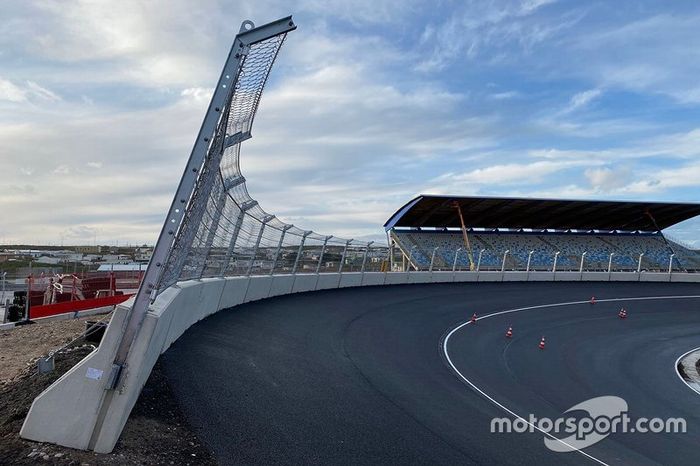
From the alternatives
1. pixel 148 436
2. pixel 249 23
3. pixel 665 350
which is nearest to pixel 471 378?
pixel 148 436

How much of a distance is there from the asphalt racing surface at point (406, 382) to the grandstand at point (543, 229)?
92.9 ft

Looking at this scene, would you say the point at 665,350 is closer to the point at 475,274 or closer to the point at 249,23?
the point at 249,23

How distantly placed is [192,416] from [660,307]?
2174 centimetres

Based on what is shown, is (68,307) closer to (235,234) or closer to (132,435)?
(235,234)

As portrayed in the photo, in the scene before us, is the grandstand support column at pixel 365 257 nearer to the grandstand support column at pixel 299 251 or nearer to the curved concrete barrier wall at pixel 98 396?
the grandstand support column at pixel 299 251

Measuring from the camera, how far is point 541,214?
49.8 meters

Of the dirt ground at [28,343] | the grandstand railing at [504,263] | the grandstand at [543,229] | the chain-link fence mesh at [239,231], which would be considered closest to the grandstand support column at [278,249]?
the chain-link fence mesh at [239,231]

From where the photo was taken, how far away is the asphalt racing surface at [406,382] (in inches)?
221

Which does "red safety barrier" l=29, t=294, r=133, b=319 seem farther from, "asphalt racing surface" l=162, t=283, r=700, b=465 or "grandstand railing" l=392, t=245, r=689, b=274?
"grandstand railing" l=392, t=245, r=689, b=274

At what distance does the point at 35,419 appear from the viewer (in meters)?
4.48

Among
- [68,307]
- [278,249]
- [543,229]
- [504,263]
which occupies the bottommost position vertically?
[68,307]

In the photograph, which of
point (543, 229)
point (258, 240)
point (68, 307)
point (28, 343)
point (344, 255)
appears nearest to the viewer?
point (28, 343)

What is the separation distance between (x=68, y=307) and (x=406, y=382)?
1293 centimetres

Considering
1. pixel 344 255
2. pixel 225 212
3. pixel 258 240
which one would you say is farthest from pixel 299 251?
pixel 225 212
